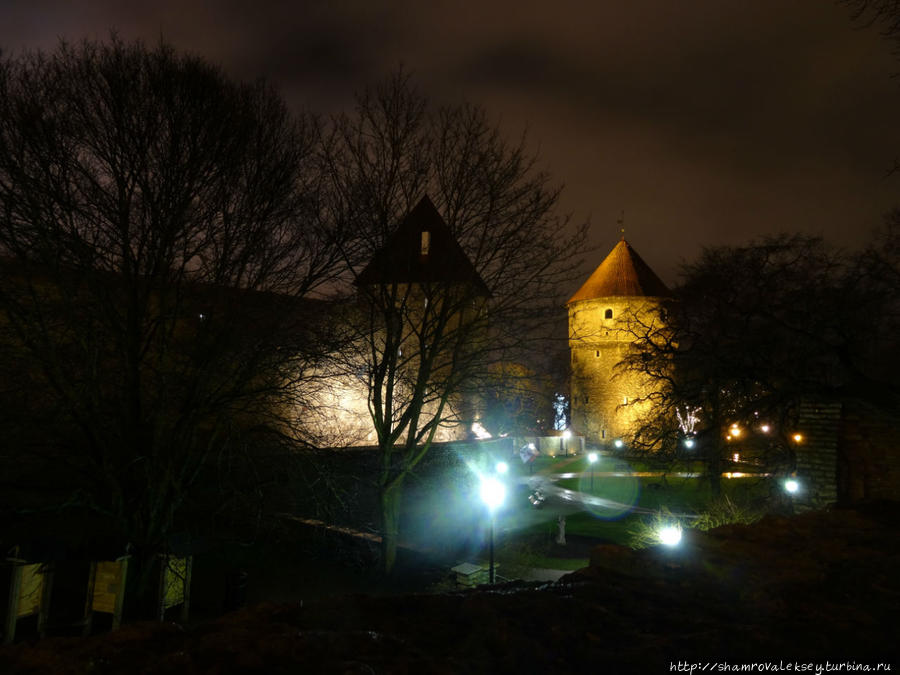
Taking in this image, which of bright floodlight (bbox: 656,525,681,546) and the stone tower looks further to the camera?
the stone tower

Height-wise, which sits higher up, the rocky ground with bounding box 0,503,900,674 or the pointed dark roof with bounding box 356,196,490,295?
the pointed dark roof with bounding box 356,196,490,295

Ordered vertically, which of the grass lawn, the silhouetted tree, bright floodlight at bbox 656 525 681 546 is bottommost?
the grass lawn

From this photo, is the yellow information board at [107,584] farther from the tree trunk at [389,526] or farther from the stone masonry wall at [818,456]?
the stone masonry wall at [818,456]

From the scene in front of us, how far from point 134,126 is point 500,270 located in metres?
6.70

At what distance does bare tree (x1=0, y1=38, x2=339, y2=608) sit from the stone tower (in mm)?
38095

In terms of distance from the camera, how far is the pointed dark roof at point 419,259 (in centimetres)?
1113

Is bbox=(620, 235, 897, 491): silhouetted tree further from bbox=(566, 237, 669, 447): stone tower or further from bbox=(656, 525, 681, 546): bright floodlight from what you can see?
bbox=(566, 237, 669, 447): stone tower

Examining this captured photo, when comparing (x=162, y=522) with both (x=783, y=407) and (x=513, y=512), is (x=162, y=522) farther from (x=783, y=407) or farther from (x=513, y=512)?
(x=513, y=512)

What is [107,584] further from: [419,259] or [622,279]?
[622,279]

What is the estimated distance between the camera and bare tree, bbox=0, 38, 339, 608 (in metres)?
6.93

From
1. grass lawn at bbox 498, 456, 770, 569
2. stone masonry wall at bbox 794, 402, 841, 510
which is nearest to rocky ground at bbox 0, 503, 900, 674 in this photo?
stone masonry wall at bbox 794, 402, 841, 510

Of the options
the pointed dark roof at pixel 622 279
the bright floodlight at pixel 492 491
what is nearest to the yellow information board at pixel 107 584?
the bright floodlight at pixel 492 491

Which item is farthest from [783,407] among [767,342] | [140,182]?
[140,182]

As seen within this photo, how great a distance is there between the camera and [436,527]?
17.9m
